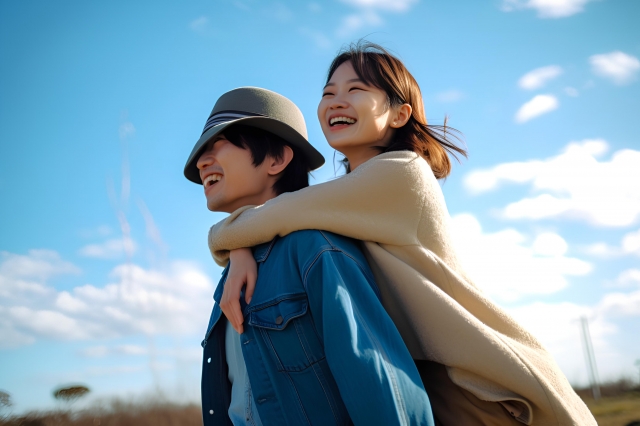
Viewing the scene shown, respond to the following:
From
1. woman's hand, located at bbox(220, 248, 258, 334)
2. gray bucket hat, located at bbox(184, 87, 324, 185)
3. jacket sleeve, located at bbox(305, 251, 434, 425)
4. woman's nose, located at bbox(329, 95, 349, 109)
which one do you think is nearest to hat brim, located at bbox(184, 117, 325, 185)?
gray bucket hat, located at bbox(184, 87, 324, 185)

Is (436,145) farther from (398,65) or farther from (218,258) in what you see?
(218,258)

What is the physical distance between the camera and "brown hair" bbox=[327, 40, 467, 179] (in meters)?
2.64

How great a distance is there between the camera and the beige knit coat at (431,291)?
6.12 feet

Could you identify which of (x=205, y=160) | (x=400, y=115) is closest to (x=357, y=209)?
(x=400, y=115)

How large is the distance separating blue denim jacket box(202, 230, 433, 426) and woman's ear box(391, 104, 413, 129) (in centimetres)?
79

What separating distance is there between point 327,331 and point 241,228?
0.69 metres

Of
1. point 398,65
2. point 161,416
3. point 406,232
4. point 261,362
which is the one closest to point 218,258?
point 261,362

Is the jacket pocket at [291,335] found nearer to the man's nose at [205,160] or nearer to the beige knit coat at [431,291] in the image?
the beige knit coat at [431,291]

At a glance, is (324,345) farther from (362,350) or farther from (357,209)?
(357,209)

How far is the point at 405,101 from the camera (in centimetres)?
272

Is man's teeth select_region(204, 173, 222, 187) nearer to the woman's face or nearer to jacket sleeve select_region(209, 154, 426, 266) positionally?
jacket sleeve select_region(209, 154, 426, 266)

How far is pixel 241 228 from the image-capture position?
2244 millimetres

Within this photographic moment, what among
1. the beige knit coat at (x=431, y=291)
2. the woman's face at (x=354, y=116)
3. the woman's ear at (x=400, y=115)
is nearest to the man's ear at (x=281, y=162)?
the woman's face at (x=354, y=116)

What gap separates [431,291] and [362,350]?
0.40 metres
